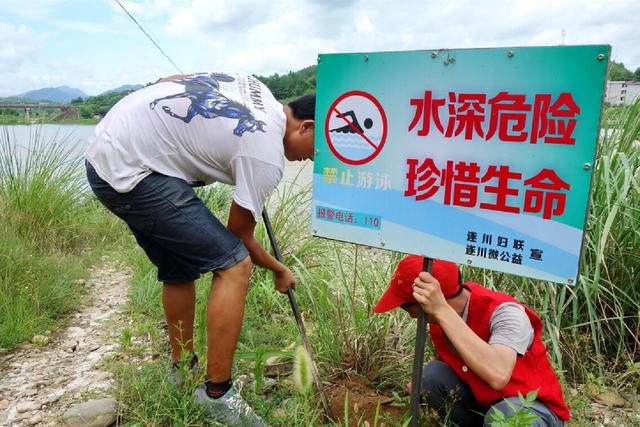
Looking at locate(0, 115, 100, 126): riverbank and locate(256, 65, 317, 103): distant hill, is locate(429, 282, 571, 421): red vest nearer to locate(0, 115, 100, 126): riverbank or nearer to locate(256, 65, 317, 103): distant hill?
locate(256, 65, 317, 103): distant hill

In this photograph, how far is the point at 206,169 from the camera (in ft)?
6.73

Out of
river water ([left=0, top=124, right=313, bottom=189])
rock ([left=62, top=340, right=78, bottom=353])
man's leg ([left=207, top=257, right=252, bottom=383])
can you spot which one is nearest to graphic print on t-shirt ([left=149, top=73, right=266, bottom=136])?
man's leg ([left=207, top=257, right=252, bottom=383])

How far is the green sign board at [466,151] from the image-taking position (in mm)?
1431

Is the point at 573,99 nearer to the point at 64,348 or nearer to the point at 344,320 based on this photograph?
the point at 344,320

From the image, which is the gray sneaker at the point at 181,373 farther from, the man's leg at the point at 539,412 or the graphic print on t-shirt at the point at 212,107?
the man's leg at the point at 539,412

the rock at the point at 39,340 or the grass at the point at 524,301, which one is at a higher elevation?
the grass at the point at 524,301

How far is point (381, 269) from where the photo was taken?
3.19m

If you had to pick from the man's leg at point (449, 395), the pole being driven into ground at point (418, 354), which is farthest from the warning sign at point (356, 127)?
the man's leg at point (449, 395)

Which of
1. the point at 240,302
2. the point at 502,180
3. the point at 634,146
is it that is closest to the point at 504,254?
the point at 502,180

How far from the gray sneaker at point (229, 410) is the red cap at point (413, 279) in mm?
677

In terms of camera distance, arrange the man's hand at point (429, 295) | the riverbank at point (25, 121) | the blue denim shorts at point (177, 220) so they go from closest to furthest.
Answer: the man's hand at point (429, 295) → the blue denim shorts at point (177, 220) → the riverbank at point (25, 121)

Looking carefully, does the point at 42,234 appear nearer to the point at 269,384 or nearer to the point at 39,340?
the point at 39,340

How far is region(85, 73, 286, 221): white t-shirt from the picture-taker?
1.91 metres

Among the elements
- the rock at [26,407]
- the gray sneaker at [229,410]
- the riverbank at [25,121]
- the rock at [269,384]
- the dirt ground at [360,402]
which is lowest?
the rock at [26,407]
